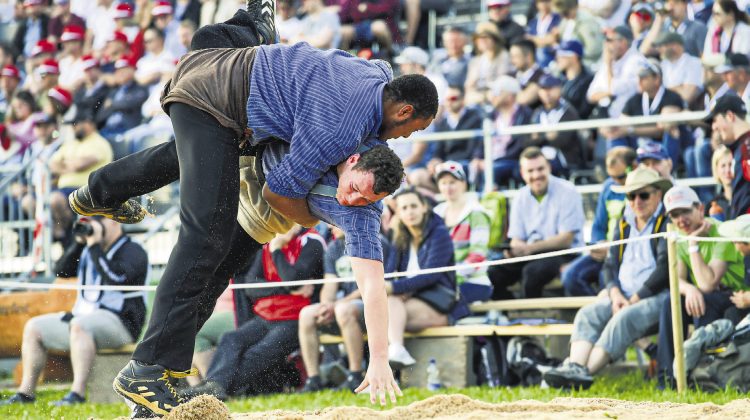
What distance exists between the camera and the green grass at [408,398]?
6117 millimetres

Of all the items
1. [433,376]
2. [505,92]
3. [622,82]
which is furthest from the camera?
[505,92]

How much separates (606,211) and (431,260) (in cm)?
137

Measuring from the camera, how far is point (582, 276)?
25.2ft

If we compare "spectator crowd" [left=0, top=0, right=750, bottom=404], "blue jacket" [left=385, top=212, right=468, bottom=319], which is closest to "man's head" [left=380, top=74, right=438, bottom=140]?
"spectator crowd" [left=0, top=0, right=750, bottom=404]

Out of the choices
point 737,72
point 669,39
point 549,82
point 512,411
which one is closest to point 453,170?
point 549,82

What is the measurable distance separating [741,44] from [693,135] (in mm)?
881

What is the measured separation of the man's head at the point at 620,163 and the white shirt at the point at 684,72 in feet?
3.60

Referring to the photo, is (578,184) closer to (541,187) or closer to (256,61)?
(541,187)

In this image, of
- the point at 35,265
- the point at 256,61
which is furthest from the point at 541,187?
the point at 35,265

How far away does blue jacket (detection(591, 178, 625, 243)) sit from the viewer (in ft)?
25.5

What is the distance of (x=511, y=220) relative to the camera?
8.23 m

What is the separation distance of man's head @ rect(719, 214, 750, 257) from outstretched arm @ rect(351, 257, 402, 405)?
10.3ft

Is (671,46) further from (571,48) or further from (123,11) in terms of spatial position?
(123,11)

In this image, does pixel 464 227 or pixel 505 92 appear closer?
pixel 464 227
